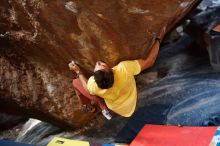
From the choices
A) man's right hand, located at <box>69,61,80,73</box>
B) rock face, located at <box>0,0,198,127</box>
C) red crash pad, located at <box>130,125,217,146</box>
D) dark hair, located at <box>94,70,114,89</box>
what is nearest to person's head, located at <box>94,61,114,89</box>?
dark hair, located at <box>94,70,114,89</box>

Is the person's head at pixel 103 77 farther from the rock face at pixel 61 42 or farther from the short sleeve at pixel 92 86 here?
the rock face at pixel 61 42

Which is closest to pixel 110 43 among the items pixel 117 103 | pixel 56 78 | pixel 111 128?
pixel 117 103

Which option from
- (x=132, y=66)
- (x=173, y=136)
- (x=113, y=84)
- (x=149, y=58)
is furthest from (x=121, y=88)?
(x=173, y=136)

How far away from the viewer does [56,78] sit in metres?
3.17

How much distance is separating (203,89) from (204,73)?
320 millimetres

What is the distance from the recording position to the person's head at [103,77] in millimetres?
2482

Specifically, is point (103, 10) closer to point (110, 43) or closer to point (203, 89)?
point (110, 43)

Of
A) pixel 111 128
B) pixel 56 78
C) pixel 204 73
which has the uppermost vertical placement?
pixel 56 78

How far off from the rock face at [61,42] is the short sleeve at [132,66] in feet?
0.25

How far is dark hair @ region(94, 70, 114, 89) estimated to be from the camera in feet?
8.14

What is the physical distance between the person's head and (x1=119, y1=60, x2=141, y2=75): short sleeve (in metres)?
0.18

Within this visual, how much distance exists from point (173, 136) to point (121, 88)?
612 mm

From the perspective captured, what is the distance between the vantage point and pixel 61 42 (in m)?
2.83

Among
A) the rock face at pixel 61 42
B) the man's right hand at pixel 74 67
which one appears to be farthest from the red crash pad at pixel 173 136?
the man's right hand at pixel 74 67
